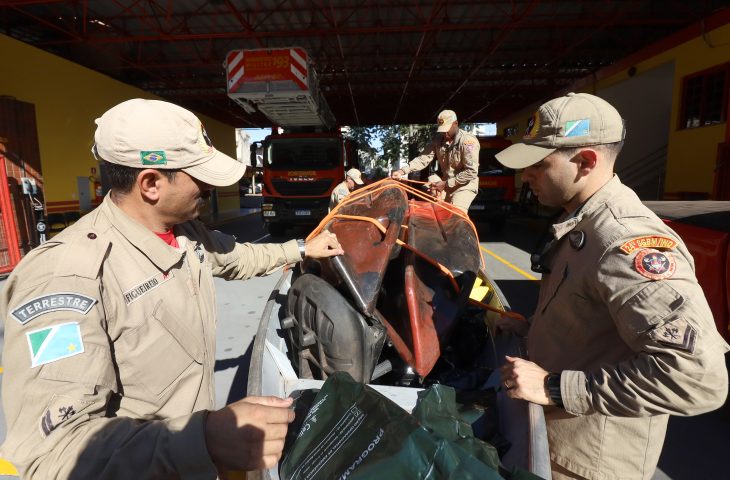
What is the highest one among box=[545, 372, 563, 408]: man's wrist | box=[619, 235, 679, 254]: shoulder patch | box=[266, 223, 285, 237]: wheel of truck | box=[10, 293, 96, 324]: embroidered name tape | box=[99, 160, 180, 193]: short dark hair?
box=[99, 160, 180, 193]: short dark hair

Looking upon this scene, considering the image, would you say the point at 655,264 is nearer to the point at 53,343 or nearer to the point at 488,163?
the point at 53,343

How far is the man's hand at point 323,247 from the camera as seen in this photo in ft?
7.13

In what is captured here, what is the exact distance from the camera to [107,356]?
3.43 ft

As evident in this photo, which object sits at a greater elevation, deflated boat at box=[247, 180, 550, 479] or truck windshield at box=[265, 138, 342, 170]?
truck windshield at box=[265, 138, 342, 170]

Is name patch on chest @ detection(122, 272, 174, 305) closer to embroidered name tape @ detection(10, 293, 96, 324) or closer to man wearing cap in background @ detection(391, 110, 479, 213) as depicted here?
embroidered name tape @ detection(10, 293, 96, 324)

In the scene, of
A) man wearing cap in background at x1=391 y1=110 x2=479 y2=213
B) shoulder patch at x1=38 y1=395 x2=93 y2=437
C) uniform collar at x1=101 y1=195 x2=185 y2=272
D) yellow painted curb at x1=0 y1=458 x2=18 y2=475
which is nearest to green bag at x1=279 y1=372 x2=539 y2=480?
shoulder patch at x1=38 y1=395 x2=93 y2=437

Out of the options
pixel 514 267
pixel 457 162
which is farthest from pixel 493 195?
pixel 457 162

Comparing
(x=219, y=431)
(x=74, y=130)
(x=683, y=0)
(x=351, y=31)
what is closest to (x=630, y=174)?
(x=683, y=0)

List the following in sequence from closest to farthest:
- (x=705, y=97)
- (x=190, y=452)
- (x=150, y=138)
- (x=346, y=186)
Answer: (x=190, y=452) < (x=150, y=138) < (x=346, y=186) < (x=705, y=97)

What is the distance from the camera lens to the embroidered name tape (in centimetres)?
96

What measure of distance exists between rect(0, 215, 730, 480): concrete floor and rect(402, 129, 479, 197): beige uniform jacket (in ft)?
5.90

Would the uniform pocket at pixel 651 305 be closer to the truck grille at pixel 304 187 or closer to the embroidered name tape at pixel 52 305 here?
the embroidered name tape at pixel 52 305

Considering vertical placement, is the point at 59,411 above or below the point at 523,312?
above

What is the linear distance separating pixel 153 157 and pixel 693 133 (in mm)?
12672
